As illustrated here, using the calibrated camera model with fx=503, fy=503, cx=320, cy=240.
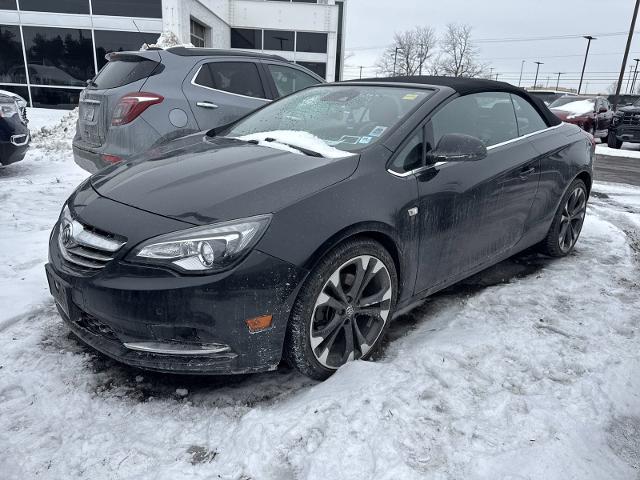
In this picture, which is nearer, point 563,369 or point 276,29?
point 563,369

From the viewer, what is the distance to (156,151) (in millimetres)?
3211

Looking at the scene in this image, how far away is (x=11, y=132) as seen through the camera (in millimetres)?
6980

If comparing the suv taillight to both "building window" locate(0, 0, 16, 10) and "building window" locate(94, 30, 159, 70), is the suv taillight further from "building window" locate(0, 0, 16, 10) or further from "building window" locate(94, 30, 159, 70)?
"building window" locate(0, 0, 16, 10)

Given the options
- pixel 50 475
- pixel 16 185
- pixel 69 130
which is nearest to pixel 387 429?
pixel 50 475

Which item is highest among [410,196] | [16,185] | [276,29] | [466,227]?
[276,29]

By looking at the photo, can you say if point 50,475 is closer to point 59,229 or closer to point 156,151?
point 59,229

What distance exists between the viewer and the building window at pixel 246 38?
24625 millimetres

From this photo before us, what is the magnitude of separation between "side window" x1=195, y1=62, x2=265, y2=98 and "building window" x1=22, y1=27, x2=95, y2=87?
13581 millimetres

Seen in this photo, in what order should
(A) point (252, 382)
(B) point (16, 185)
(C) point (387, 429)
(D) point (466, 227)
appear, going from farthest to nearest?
(B) point (16, 185) → (D) point (466, 227) → (A) point (252, 382) → (C) point (387, 429)

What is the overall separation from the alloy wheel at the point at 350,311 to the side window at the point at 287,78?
158 inches

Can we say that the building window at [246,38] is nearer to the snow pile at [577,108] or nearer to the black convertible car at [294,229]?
the snow pile at [577,108]

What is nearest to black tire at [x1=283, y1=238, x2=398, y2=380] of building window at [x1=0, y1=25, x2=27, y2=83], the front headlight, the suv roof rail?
the front headlight

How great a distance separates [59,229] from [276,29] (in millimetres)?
24033

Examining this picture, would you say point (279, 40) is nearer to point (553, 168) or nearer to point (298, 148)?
point (553, 168)
